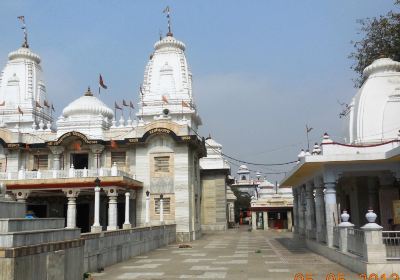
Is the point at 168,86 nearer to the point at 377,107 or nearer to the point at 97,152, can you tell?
the point at 97,152

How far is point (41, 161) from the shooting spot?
37469 mm

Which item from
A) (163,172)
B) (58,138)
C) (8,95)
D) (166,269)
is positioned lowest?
(166,269)

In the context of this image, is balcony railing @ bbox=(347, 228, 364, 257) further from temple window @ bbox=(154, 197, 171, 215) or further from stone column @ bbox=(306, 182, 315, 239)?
temple window @ bbox=(154, 197, 171, 215)

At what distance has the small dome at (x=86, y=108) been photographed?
3978 centimetres

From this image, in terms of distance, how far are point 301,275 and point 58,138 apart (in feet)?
87.4

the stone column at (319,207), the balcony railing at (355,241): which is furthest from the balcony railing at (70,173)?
the balcony railing at (355,241)

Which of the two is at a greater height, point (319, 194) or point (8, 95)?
point (8, 95)

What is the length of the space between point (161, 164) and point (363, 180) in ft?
55.4

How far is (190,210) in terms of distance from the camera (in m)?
35.5

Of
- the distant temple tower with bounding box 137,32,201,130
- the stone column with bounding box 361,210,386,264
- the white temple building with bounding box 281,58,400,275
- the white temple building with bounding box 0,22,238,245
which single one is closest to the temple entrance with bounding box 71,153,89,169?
the white temple building with bounding box 0,22,238,245

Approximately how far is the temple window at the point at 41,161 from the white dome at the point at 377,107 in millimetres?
24774

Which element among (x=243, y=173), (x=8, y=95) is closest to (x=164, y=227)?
(x=8, y=95)

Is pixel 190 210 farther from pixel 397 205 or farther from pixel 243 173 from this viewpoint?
pixel 243 173

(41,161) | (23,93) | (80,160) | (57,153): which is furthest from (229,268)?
(23,93)
